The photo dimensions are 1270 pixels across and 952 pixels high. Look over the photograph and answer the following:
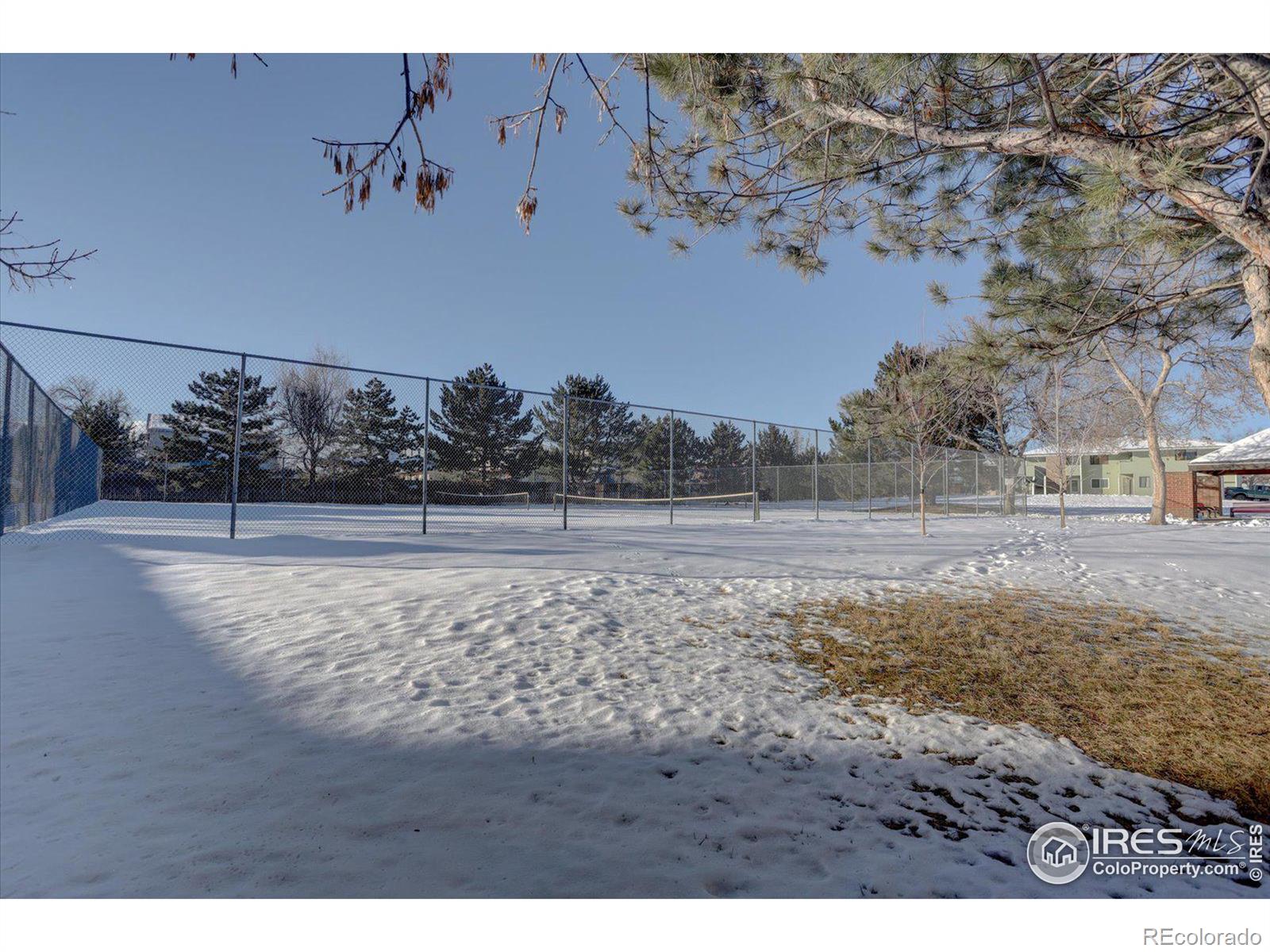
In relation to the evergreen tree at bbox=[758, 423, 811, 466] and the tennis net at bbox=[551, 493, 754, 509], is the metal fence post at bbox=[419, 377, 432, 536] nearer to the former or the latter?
the tennis net at bbox=[551, 493, 754, 509]

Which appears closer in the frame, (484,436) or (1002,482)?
(484,436)

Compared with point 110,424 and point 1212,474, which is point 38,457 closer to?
point 110,424

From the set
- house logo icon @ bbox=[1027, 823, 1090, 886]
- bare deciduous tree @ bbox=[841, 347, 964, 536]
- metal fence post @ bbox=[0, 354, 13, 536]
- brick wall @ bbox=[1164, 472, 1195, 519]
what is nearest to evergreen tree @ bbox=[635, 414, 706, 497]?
bare deciduous tree @ bbox=[841, 347, 964, 536]

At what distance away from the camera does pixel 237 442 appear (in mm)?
7645

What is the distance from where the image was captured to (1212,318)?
634 cm

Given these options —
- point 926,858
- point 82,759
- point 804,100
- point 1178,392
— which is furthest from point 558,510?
point 1178,392

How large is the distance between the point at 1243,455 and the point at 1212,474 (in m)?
1.46

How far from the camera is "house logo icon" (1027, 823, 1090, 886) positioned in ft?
6.45

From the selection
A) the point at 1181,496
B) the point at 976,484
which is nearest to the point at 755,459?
the point at 976,484

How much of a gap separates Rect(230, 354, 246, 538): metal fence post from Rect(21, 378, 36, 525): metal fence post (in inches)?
115

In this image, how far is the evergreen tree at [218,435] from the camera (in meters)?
8.07

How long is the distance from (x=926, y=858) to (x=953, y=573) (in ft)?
21.4

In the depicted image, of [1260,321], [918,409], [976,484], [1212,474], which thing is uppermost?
[918,409]

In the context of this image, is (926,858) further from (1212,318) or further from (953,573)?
(1212,318)
